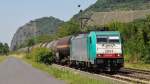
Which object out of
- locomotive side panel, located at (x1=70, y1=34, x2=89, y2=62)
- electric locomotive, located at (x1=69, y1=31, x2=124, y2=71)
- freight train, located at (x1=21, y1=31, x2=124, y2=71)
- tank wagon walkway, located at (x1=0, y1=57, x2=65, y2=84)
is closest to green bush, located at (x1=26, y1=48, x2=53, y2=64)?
locomotive side panel, located at (x1=70, y1=34, x2=89, y2=62)

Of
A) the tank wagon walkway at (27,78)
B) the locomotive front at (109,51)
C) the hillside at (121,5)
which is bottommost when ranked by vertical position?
the tank wagon walkway at (27,78)

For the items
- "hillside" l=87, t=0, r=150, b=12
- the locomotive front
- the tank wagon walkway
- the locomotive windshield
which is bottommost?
the tank wagon walkway

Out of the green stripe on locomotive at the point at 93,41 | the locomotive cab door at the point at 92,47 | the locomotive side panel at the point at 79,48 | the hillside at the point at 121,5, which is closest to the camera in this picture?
the locomotive cab door at the point at 92,47

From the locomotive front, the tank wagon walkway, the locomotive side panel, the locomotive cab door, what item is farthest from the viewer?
the locomotive side panel

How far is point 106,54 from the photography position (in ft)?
108

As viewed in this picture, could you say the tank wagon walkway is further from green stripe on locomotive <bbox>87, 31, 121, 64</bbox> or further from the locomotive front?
the locomotive front

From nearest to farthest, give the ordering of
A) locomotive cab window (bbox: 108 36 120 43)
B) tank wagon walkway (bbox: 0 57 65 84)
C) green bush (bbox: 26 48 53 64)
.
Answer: tank wagon walkway (bbox: 0 57 65 84), locomotive cab window (bbox: 108 36 120 43), green bush (bbox: 26 48 53 64)

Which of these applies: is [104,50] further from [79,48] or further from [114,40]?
[79,48]

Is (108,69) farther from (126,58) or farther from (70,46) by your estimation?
(126,58)

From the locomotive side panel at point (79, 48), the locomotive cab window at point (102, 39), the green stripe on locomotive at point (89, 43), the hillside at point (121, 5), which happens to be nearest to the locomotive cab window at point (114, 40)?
the locomotive cab window at point (102, 39)

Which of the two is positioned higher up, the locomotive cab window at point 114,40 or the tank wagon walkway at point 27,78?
the locomotive cab window at point 114,40

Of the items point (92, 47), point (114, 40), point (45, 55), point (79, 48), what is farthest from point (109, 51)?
point (45, 55)

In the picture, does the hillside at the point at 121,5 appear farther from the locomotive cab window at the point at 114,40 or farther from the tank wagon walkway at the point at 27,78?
the locomotive cab window at the point at 114,40

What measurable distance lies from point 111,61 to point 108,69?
0.80 metres
